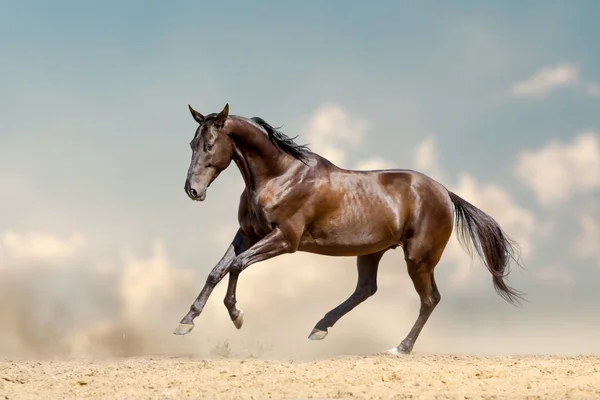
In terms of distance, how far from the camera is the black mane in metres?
10.8

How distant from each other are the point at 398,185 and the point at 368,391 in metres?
3.48

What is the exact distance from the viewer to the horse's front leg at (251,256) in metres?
10.1

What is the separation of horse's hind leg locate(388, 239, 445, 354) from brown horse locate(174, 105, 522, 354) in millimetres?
12

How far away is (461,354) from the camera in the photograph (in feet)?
37.2

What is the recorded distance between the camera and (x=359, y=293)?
11375 millimetres

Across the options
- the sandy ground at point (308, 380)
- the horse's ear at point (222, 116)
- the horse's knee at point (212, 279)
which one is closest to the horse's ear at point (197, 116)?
the horse's ear at point (222, 116)

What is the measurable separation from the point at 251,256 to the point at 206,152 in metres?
1.30

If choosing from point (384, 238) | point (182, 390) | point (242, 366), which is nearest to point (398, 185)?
point (384, 238)

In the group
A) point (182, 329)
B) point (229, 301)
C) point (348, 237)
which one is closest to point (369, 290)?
point (348, 237)

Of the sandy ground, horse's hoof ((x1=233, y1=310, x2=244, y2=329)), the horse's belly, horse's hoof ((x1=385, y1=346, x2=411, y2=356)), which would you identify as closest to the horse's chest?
the horse's belly

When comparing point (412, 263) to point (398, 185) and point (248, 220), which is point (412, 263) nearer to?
point (398, 185)

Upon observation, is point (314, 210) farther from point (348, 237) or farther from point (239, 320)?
point (239, 320)

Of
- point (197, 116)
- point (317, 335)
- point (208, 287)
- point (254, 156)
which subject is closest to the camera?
point (208, 287)

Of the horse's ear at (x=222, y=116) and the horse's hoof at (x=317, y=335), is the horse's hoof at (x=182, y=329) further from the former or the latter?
the horse's ear at (x=222, y=116)
